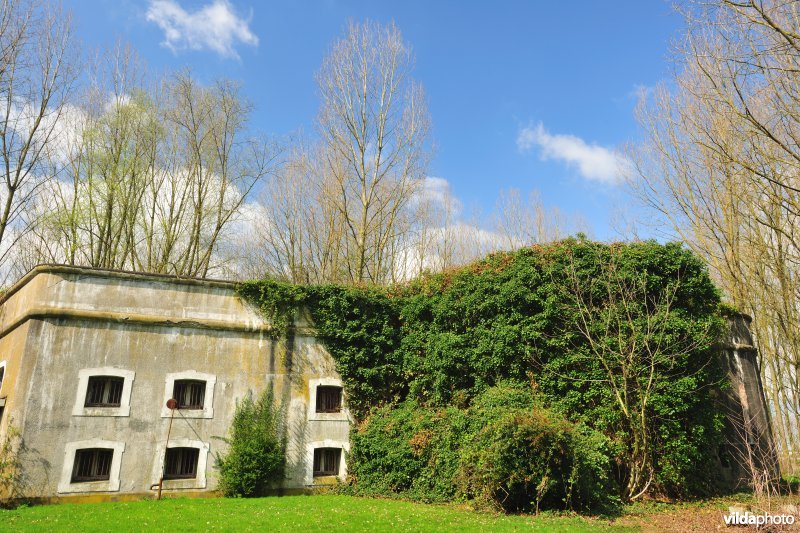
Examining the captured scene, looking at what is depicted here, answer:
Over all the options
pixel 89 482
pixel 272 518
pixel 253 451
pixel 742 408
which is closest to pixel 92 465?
pixel 89 482

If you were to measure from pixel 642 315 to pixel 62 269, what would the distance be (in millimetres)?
15038

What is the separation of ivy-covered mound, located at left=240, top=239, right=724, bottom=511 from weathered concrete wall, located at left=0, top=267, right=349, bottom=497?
112 cm

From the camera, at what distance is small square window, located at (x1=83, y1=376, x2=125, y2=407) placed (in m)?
12.9

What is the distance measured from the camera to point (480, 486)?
10.9m

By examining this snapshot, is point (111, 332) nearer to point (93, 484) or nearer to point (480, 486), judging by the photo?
point (93, 484)

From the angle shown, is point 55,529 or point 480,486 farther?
point 480,486

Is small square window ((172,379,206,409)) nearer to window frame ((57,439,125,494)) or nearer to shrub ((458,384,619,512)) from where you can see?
window frame ((57,439,125,494))

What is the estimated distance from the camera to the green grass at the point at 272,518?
8.93 meters

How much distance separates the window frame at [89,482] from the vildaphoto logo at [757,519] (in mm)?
13390

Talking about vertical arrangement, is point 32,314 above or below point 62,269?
below

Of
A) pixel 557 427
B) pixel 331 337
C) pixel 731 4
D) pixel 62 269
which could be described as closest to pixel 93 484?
pixel 62 269

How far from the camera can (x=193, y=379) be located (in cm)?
1391

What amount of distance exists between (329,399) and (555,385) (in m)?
6.89

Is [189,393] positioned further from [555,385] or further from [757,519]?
[757,519]
